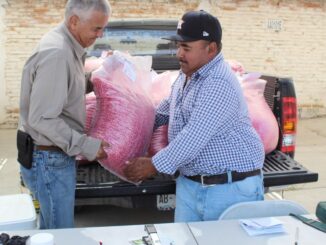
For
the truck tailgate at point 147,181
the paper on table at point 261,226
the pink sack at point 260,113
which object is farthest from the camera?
the pink sack at point 260,113

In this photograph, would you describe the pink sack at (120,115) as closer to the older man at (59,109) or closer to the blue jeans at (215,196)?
the older man at (59,109)

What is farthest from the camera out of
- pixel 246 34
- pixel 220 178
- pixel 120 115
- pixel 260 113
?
pixel 246 34

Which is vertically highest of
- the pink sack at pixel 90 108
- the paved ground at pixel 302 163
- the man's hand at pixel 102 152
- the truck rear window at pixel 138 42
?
the truck rear window at pixel 138 42

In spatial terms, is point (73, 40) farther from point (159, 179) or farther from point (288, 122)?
point (288, 122)

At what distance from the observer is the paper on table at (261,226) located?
6.78 feet

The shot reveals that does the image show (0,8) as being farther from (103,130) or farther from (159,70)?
(103,130)

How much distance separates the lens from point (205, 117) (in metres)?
2.31

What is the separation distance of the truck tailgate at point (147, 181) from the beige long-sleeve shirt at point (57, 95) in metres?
0.53

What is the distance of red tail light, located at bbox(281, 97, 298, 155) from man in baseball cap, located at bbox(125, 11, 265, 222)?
1153 millimetres

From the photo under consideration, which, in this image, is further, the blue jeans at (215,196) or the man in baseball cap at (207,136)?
the blue jeans at (215,196)

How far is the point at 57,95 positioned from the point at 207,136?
2.54 feet

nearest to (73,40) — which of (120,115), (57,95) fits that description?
(57,95)

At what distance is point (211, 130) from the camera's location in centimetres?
232

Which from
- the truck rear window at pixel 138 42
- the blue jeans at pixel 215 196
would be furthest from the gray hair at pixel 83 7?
Result: the truck rear window at pixel 138 42
